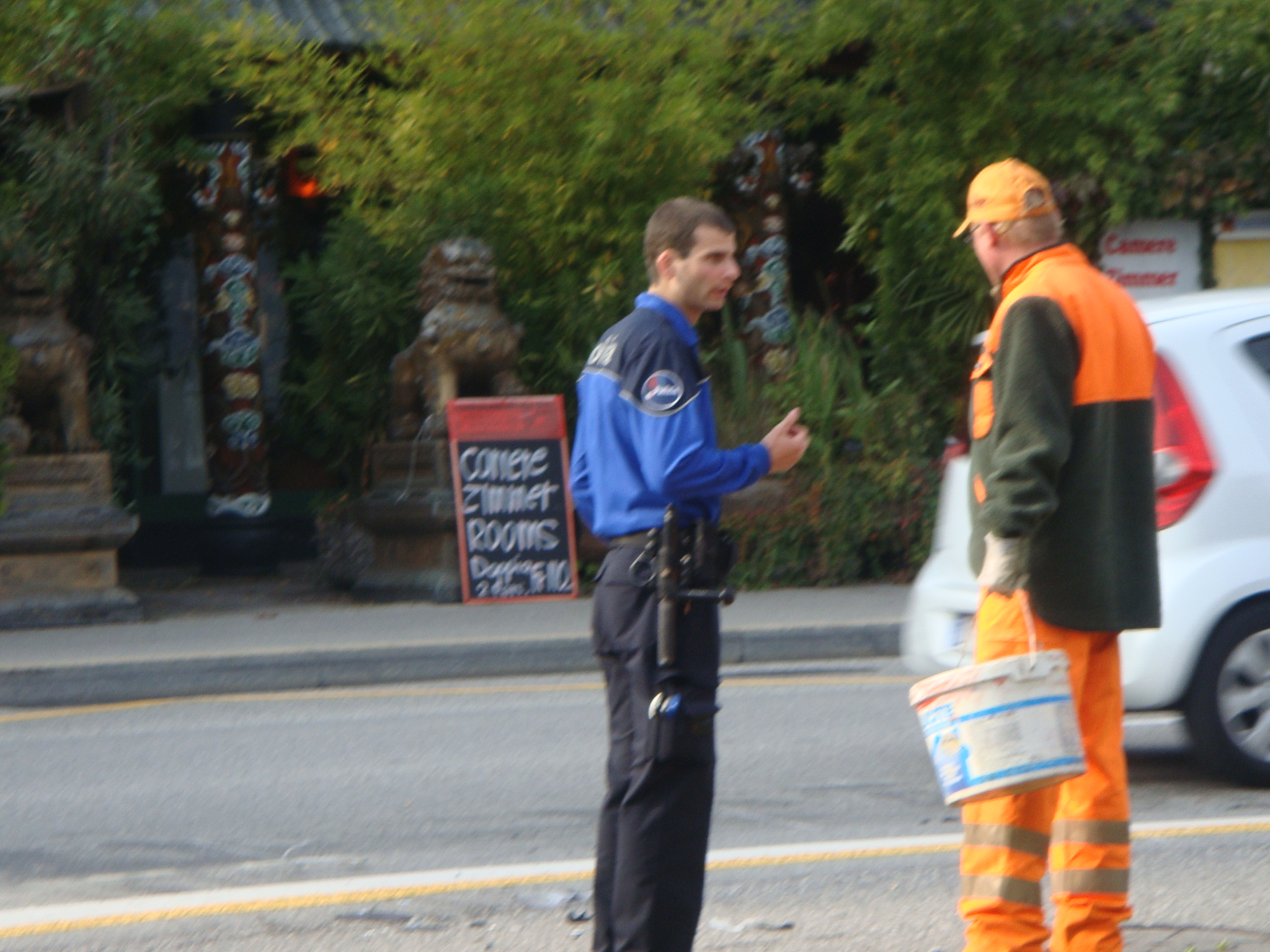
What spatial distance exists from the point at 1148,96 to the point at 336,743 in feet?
26.5

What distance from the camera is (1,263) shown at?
1120 cm

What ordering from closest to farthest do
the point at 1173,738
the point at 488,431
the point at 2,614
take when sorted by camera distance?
the point at 1173,738, the point at 2,614, the point at 488,431

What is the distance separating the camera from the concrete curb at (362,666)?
8.98m

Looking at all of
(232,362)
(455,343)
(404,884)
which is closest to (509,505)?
(455,343)

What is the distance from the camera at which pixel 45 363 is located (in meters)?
11.2

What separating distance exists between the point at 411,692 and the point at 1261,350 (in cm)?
469

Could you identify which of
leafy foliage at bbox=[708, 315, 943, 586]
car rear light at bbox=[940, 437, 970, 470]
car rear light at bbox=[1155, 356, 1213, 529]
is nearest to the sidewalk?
leafy foliage at bbox=[708, 315, 943, 586]

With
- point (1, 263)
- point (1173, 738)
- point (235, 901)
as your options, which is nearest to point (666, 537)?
point (235, 901)

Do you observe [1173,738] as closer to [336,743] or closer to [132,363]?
[336,743]

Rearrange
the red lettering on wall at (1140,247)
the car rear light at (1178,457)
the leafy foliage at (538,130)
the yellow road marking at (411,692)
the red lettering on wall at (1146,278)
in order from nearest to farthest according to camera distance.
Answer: the car rear light at (1178,457) → the yellow road marking at (411,692) → the leafy foliage at (538,130) → the red lettering on wall at (1140,247) → the red lettering on wall at (1146,278)

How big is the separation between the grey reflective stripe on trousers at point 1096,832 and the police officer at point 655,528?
83 cm

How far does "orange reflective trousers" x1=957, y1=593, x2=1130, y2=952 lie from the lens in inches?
151

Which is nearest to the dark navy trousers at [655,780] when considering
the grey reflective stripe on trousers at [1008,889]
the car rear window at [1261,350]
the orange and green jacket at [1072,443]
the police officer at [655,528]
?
the police officer at [655,528]

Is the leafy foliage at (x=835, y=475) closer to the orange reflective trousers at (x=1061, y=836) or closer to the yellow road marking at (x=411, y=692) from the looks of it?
the yellow road marking at (x=411, y=692)
